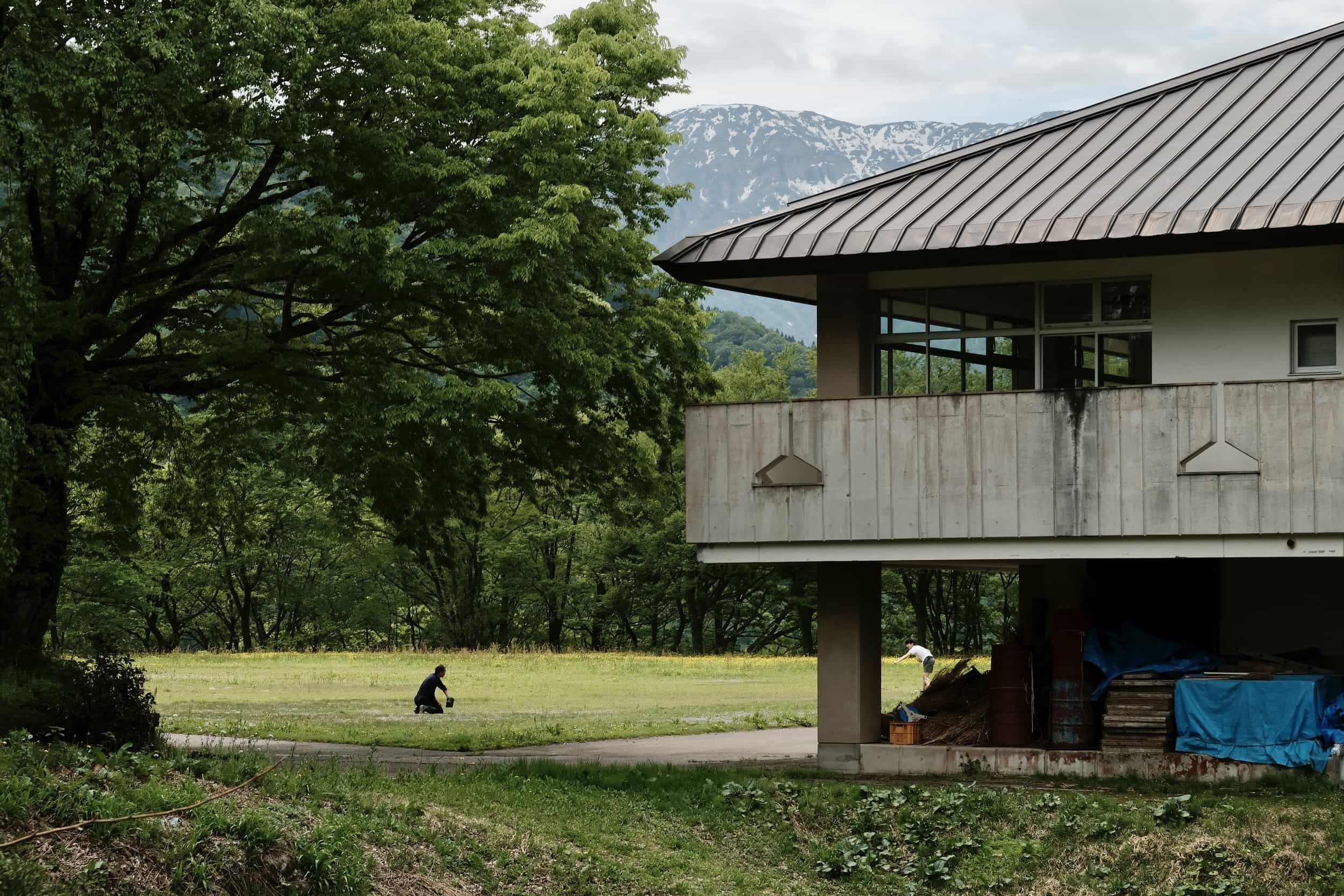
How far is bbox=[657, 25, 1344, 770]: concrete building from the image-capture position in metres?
19.7

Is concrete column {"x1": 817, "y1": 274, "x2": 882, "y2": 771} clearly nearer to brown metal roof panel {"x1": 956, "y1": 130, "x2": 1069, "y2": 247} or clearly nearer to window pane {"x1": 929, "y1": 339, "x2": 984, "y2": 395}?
window pane {"x1": 929, "y1": 339, "x2": 984, "y2": 395}

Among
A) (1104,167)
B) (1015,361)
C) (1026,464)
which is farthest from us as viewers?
(1015,361)

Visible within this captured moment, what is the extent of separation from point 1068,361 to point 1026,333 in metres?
1.06

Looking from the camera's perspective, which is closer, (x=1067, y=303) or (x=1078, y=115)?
(x=1067, y=303)

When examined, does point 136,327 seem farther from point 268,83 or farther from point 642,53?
point 642,53

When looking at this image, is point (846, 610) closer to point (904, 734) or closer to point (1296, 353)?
point (904, 734)

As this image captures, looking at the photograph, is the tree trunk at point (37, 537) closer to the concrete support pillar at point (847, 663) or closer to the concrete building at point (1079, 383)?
the concrete building at point (1079, 383)

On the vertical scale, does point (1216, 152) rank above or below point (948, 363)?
above

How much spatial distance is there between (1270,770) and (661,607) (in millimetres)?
75096

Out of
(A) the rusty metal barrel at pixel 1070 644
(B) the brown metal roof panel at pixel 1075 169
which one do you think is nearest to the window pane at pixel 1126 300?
(B) the brown metal roof panel at pixel 1075 169

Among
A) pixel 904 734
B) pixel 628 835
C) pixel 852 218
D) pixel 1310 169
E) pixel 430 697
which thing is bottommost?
pixel 430 697

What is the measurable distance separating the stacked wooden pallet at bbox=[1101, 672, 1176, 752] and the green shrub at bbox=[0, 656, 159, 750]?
11.5 meters

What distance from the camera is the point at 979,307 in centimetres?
2297

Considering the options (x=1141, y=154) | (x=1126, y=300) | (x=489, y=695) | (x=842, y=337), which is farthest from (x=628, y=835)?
(x=489, y=695)
